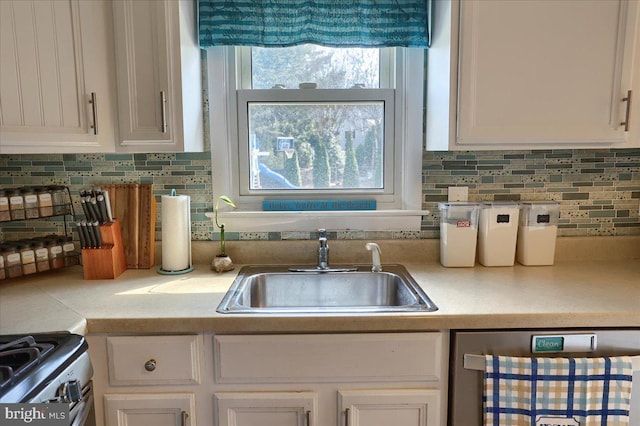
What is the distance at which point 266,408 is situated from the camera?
1319 mm

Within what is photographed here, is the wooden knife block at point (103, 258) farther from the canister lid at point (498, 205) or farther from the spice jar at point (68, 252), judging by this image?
the canister lid at point (498, 205)

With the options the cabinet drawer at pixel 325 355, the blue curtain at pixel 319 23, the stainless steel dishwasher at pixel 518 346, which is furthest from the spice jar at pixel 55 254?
the stainless steel dishwasher at pixel 518 346

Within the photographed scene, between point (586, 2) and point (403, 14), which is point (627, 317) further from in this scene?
point (403, 14)

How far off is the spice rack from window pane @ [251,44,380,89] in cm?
92

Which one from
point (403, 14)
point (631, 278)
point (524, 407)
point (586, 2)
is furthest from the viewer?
point (403, 14)

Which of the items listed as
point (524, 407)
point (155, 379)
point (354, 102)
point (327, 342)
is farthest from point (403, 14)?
point (155, 379)

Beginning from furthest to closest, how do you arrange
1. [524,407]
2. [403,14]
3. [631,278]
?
1. [403,14]
2. [631,278]
3. [524,407]

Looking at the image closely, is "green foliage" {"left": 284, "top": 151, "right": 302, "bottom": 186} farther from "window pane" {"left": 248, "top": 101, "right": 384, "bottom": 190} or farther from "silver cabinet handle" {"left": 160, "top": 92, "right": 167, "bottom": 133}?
"silver cabinet handle" {"left": 160, "top": 92, "right": 167, "bottom": 133}

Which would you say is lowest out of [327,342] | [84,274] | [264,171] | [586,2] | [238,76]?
[327,342]

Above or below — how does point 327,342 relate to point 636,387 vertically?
above

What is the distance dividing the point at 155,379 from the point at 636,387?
55.8 inches

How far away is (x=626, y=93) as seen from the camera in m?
1.51

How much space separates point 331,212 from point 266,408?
0.82 meters
